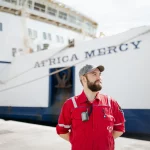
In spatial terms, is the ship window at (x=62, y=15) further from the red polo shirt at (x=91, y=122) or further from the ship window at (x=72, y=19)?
the red polo shirt at (x=91, y=122)

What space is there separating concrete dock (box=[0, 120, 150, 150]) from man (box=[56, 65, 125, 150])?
204 cm

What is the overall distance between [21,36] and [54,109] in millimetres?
4603

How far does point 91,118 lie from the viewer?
80.9 inches

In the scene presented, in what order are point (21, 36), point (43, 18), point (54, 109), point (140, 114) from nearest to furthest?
1. point (140, 114)
2. point (54, 109)
3. point (21, 36)
4. point (43, 18)

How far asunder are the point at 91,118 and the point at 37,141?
2.82 m

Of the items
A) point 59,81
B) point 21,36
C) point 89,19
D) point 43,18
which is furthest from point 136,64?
point 89,19

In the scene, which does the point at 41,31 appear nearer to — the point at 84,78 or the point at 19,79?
the point at 19,79

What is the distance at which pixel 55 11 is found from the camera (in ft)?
45.9

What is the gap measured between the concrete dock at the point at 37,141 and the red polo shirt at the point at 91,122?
211 centimetres

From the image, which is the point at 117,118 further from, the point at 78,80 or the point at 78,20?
the point at 78,20

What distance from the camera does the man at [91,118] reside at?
2.04 m

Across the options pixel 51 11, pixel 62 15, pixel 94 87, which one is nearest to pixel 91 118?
pixel 94 87

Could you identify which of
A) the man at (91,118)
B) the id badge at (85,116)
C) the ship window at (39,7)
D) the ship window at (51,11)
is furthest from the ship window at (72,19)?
the id badge at (85,116)

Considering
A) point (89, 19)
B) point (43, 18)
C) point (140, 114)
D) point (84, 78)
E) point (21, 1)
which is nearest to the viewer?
point (84, 78)
